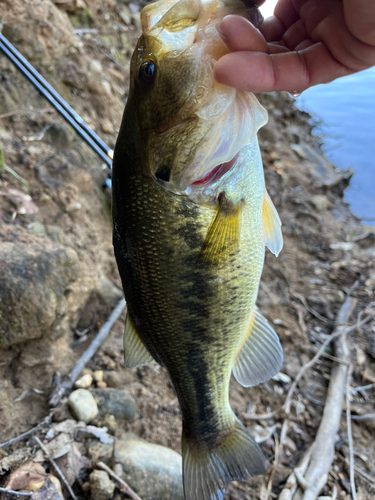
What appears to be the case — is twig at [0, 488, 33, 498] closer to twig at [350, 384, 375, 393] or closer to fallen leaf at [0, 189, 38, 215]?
fallen leaf at [0, 189, 38, 215]

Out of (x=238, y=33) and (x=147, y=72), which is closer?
(x=238, y=33)

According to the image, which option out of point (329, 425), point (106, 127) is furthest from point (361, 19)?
point (106, 127)

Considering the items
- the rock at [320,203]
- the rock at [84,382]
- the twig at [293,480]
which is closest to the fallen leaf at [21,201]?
the rock at [84,382]

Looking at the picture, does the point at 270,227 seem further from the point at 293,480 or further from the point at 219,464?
the point at 293,480

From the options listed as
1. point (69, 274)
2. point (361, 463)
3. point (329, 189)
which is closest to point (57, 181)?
point (69, 274)

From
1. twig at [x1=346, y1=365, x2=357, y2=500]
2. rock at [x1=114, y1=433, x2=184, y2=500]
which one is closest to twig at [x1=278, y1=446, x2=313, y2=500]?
twig at [x1=346, y1=365, x2=357, y2=500]

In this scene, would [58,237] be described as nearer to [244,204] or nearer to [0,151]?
[0,151]
